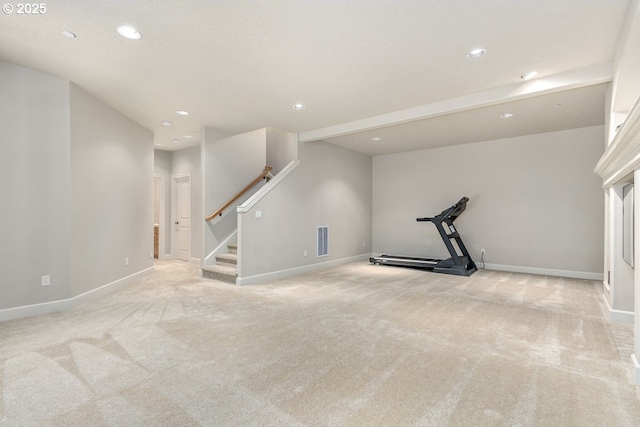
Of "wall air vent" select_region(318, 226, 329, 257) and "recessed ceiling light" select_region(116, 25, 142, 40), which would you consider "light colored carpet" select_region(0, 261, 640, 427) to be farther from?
"recessed ceiling light" select_region(116, 25, 142, 40)

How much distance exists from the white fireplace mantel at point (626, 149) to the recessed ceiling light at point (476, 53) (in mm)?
1308

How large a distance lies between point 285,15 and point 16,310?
3.98 meters

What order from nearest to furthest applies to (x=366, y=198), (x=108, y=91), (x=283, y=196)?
(x=108, y=91), (x=283, y=196), (x=366, y=198)

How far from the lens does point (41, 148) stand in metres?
3.48

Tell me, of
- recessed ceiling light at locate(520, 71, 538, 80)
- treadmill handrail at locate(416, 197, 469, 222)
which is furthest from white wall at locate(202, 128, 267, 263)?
recessed ceiling light at locate(520, 71, 538, 80)

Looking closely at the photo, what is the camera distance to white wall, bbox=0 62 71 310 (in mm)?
3260

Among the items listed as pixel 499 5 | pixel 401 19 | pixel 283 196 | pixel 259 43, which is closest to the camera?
pixel 499 5

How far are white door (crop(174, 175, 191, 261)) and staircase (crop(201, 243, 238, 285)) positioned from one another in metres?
2.02

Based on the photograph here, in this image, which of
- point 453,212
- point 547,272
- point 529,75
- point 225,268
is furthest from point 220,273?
point 547,272

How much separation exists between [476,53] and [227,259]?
15.4ft

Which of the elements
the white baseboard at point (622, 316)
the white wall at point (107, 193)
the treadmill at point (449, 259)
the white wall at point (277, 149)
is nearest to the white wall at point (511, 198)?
the treadmill at point (449, 259)

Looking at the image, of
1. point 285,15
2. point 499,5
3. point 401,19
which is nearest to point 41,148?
point 285,15

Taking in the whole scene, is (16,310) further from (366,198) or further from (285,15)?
(366,198)

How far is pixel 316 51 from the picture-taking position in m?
2.96
